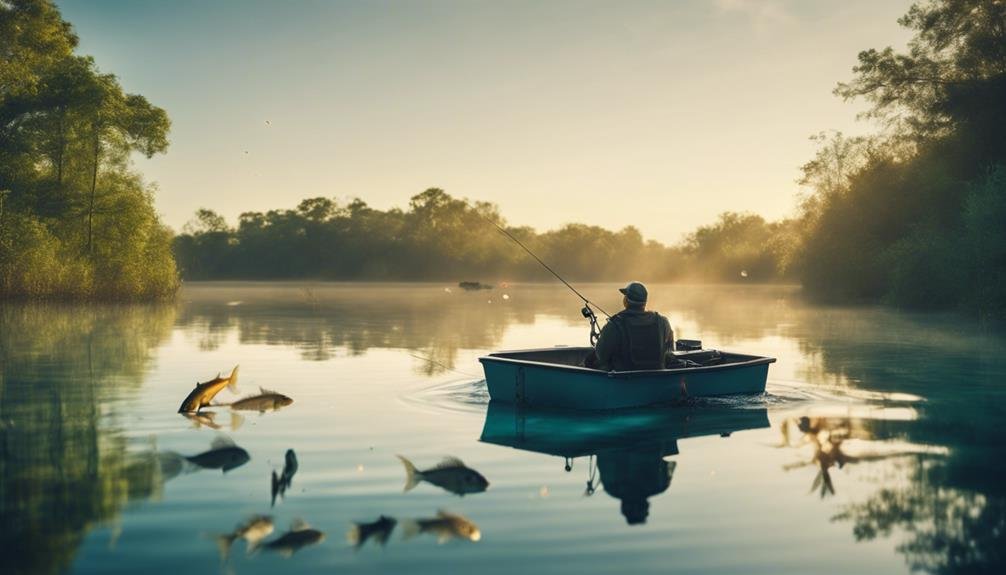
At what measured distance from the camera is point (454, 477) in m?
7.53

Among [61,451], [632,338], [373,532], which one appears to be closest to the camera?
[373,532]

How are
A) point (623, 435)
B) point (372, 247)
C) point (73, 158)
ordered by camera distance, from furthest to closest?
point (372, 247) < point (73, 158) < point (623, 435)

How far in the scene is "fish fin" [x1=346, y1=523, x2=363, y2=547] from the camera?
627 cm

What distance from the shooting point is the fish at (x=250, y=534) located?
618 cm

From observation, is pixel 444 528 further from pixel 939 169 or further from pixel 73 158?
pixel 73 158

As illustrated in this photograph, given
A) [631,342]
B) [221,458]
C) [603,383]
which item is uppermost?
[631,342]

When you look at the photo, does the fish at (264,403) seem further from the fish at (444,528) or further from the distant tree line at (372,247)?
the distant tree line at (372,247)

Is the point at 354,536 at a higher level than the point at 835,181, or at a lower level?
lower

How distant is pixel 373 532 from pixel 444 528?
0.52 meters

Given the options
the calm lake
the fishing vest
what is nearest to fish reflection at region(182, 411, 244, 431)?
the calm lake

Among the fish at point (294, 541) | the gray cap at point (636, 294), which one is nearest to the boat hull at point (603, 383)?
the gray cap at point (636, 294)

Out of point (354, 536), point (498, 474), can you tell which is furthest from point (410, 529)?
point (498, 474)

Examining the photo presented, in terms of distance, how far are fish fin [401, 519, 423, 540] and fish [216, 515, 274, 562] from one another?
93 centimetres

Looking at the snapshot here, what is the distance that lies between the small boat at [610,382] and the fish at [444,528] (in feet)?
16.0
